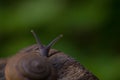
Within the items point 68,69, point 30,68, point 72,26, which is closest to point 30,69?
point 30,68

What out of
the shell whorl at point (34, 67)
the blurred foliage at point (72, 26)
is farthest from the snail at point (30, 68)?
the blurred foliage at point (72, 26)

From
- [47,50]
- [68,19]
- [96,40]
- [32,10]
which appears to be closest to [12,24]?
[32,10]

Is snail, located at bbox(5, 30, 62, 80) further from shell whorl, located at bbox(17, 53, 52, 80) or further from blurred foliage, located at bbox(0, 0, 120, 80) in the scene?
blurred foliage, located at bbox(0, 0, 120, 80)

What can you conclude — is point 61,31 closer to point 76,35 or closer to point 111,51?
point 76,35

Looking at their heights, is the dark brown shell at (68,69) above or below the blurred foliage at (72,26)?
below

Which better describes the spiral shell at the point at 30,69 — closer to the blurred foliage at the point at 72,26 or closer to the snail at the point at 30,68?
the snail at the point at 30,68

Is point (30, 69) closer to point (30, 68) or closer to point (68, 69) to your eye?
point (30, 68)

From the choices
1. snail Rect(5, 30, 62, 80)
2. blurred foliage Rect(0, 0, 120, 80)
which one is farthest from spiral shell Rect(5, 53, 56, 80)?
blurred foliage Rect(0, 0, 120, 80)
